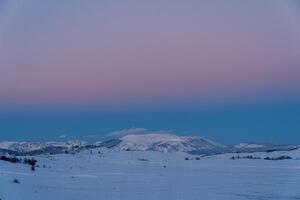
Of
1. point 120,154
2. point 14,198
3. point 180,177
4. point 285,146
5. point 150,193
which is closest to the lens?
point 14,198

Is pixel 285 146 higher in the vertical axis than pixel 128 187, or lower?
higher

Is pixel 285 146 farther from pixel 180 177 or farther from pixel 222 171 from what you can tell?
pixel 180 177

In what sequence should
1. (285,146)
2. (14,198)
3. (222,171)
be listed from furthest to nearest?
(285,146) → (222,171) → (14,198)

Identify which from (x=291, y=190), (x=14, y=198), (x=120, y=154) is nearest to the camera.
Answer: (x=14, y=198)

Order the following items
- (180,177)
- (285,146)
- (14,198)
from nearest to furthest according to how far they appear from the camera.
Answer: (14,198)
(180,177)
(285,146)

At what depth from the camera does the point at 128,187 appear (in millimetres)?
16844

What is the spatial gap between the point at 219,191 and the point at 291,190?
6.45ft

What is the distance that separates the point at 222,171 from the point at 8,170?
8.52 m

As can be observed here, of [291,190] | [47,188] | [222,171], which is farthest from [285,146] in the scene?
[47,188]

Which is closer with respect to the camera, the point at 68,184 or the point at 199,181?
the point at 68,184

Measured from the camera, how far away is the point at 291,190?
1673cm

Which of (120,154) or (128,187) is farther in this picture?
(120,154)

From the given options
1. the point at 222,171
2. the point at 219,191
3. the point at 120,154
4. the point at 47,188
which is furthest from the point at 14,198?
the point at 120,154

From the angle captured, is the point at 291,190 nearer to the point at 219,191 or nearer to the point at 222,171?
the point at 219,191
